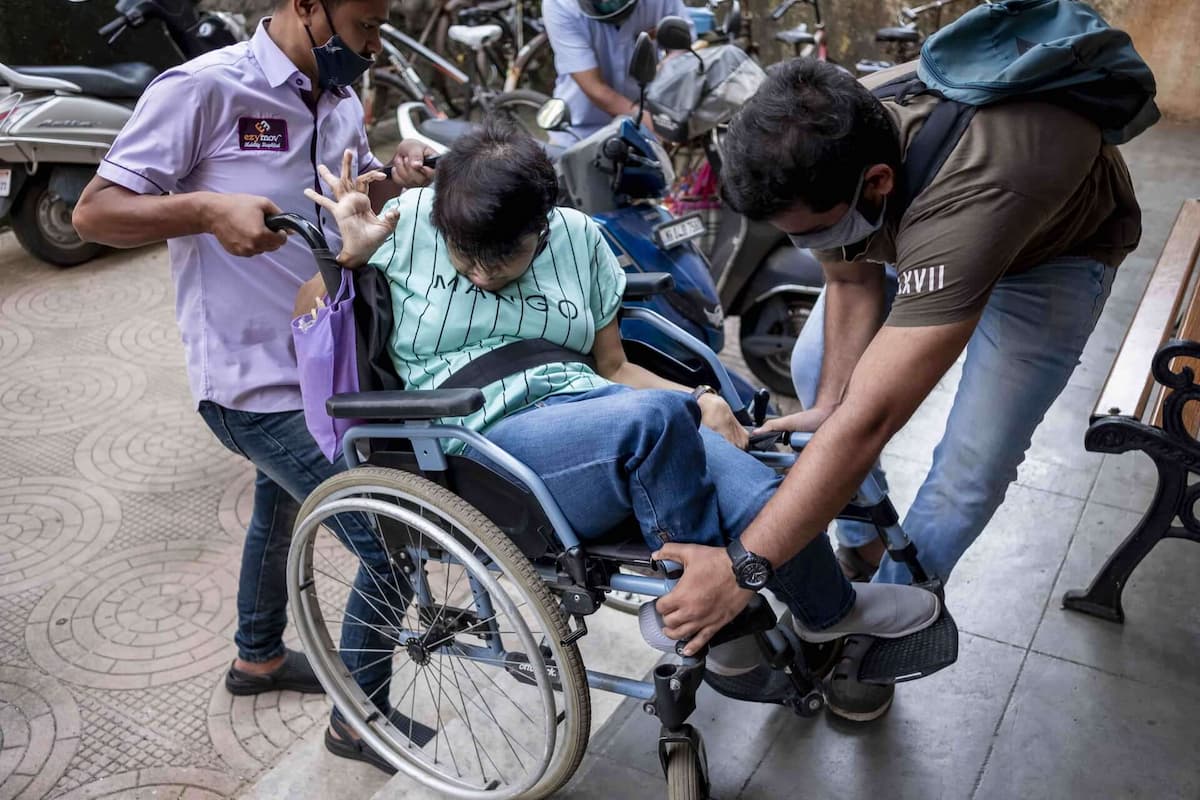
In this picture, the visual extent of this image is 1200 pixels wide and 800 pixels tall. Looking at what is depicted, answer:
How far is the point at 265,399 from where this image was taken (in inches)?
89.4

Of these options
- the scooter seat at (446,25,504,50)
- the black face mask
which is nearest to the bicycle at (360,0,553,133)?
the scooter seat at (446,25,504,50)

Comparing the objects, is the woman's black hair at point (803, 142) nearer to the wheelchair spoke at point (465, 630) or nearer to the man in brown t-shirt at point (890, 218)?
the man in brown t-shirt at point (890, 218)

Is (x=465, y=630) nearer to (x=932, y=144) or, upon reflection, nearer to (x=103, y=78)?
(x=932, y=144)

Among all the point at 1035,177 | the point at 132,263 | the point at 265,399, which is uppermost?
the point at 1035,177

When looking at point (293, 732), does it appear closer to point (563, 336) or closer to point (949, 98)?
point (563, 336)

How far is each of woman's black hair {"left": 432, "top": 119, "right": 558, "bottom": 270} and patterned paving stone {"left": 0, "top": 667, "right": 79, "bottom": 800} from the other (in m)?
1.76

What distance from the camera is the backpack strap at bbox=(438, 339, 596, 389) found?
209 centimetres

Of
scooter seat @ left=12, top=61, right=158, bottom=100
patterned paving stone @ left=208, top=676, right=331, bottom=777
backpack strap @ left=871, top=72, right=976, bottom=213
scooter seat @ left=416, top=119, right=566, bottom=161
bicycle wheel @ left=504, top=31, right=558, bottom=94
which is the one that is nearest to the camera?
backpack strap @ left=871, top=72, right=976, bottom=213

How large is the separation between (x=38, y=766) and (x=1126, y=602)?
2925 mm

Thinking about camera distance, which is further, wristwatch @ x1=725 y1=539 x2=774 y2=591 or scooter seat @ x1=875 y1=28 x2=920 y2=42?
scooter seat @ x1=875 y1=28 x2=920 y2=42

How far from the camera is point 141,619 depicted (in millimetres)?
3127

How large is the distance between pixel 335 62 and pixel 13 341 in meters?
3.41

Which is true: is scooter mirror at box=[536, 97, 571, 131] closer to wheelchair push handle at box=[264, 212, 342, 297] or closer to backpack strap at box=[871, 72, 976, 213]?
wheelchair push handle at box=[264, 212, 342, 297]

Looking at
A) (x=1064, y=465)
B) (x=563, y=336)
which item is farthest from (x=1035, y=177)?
(x=1064, y=465)
